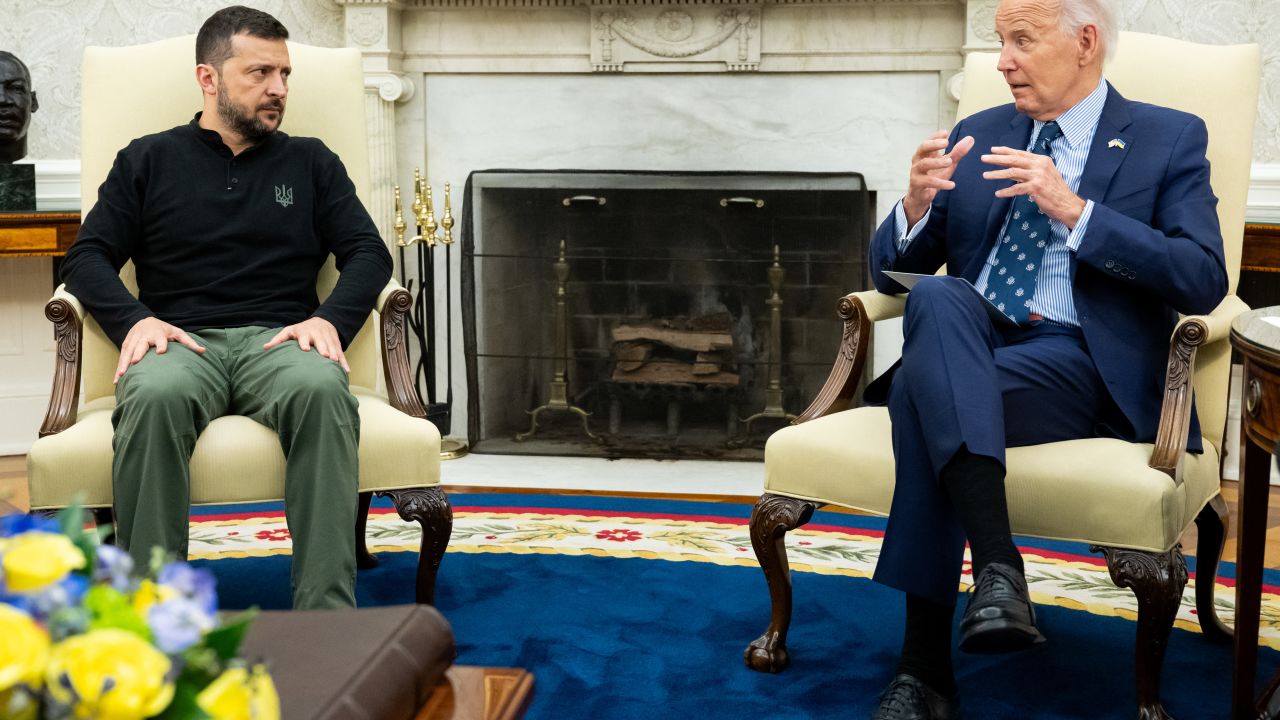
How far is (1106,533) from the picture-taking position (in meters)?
1.77

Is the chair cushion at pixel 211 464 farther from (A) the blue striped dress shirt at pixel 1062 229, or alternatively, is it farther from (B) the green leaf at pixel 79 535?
(B) the green leaf at pixel 79 535

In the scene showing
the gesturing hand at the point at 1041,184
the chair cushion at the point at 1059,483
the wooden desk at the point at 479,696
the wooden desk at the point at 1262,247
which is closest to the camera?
the wooden desk at the point at 479,696

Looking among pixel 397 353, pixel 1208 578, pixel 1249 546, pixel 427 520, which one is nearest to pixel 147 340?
pixel 397 353

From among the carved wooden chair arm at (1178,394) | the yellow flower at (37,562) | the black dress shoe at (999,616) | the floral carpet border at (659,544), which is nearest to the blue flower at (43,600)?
the yellow flower at (37,562)

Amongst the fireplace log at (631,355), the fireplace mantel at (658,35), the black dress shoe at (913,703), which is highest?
the fireplace mantel at (658,35)

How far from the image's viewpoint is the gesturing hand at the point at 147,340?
2.10m

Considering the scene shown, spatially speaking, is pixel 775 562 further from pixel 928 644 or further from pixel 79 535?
pixel 79 535

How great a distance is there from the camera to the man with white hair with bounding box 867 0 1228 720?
176 centimetres

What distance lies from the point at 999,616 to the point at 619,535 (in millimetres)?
1403

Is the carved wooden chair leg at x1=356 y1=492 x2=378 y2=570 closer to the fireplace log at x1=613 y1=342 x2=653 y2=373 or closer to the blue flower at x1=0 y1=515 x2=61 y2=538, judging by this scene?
the fireplace log at x1=613 y1=342 x2=653 y2=373

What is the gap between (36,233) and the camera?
3.35 m

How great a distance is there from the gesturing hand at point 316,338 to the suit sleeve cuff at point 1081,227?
1.20 metres

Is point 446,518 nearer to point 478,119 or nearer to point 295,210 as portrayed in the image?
point 295,210

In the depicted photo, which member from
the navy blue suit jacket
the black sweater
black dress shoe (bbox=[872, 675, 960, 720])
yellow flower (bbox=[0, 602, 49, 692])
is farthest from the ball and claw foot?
yellow flower (bbox=[0, 602, 49, 692])
